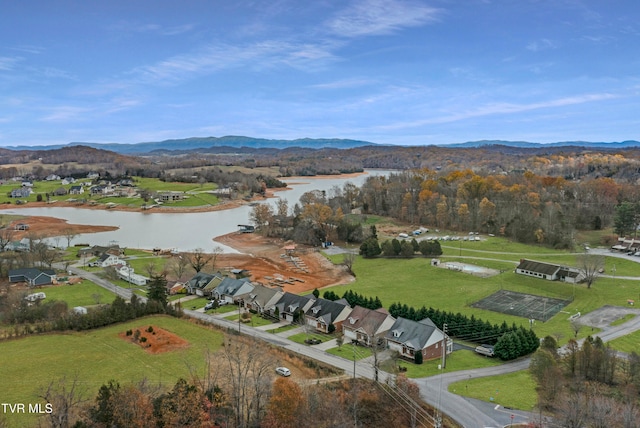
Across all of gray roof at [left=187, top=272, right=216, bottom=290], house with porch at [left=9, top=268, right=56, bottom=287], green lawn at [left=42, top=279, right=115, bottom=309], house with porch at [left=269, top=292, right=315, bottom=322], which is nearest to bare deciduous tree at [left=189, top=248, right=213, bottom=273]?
gray roof at [left=187, top=272, right=216, bottom=290]

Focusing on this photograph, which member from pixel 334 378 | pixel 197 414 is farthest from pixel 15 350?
pixel 334 378

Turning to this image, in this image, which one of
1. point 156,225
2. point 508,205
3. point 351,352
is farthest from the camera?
point 156,225

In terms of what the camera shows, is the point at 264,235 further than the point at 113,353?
Yes

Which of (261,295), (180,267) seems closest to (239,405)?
(261,295)

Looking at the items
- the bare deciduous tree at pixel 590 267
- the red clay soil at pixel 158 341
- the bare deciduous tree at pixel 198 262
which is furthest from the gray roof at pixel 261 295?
the bare deciduous tree at pixel 590 267

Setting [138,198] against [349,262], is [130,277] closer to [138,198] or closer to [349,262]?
[349,262]

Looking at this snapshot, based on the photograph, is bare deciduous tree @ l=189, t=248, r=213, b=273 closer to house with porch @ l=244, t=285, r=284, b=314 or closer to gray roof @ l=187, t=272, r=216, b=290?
gray roof @ l=187, t=272, r=216, b=290

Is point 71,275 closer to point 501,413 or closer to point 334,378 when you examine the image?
point 334,378
